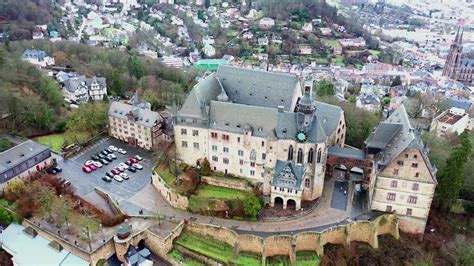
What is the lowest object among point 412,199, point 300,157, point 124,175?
point 124,175

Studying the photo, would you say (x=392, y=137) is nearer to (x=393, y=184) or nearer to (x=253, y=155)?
(x=393, y=184)

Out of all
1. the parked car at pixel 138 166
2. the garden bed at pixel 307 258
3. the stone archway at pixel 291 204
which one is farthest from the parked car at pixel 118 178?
the garden bed at pixel 307 258

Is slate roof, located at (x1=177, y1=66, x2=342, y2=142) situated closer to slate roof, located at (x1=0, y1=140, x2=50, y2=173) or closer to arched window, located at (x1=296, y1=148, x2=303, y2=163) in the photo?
arched window, located at (x1=296, y1=148, x2=303, y2=163)

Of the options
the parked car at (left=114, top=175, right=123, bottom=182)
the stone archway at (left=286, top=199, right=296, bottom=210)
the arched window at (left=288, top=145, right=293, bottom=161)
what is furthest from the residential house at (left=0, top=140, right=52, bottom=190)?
the stone archway at (left=286, top=199, right=296, bottom=210)

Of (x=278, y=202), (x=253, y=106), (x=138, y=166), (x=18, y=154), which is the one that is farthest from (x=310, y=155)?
(x=18, y=154)

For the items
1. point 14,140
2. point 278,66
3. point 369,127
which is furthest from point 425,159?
point 278,66

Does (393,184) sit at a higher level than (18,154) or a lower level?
higher
